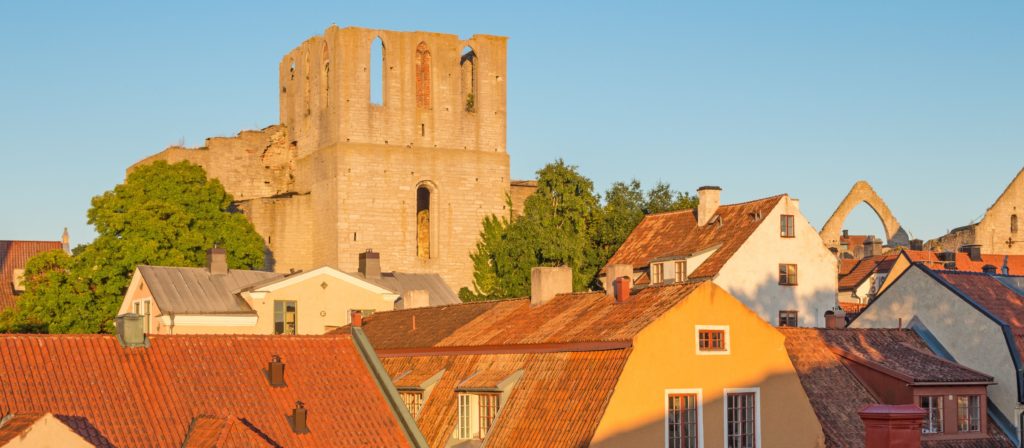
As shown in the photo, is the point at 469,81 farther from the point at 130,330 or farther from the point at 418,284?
the point at 130,330

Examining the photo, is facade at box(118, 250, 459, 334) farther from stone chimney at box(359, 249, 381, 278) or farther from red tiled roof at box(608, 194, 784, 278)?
red tiled roof at box(608, 194, 784, 278)

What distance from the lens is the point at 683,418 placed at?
34.3 m

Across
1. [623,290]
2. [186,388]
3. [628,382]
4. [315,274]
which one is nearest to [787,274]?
[315,274]

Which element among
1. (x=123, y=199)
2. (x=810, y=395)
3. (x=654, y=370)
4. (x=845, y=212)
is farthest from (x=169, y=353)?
(x=845, y=212)

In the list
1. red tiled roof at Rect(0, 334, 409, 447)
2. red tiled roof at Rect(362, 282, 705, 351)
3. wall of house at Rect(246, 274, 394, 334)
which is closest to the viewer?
red tiled roof at Rect(0, 334, 409, 447)

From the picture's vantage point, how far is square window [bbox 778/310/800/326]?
196 feet

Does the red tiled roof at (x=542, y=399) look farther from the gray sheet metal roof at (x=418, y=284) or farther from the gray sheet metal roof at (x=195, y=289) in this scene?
the gray sheet metal roof at (x=418, y=284)

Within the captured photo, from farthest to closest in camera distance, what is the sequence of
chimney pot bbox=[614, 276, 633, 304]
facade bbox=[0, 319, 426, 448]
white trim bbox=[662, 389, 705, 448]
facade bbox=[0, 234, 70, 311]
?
1. facade bbox=[0, 234, 70, 311]
2. chimney pot bbox=[614, 276, 633, 304]
3. white trim bbox=[662, 389, 705, 448]
4. facade bbox=[0, 319, 426, 448]

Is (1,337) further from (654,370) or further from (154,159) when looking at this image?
(154,159)

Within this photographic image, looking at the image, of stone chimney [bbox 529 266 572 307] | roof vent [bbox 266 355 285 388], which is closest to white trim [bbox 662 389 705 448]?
stone chimney [bbox 529 266 572 307]

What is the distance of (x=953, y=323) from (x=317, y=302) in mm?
26632

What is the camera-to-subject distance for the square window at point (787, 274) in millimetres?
59969

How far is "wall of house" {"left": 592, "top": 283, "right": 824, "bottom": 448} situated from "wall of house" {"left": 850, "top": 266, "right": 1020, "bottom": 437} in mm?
7899

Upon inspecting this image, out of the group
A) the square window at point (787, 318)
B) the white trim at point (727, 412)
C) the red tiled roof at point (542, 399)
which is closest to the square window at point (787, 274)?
the square window at point (787, 318)
